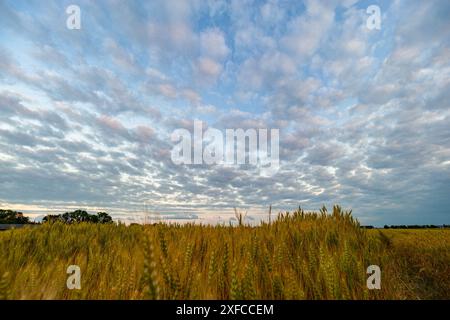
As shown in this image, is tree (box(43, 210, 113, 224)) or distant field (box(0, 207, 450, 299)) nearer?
distant field (box(0, 207, 450, 299))

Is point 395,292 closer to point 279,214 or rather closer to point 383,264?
point 383,264

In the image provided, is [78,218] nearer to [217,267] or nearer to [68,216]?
[68,216]

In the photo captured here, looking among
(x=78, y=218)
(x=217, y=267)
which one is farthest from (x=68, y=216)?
(x=217, y=267)

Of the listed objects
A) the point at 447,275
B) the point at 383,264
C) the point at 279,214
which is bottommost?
the point at 447,275

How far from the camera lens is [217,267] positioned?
13.3ft

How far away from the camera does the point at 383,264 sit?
5.39 meters

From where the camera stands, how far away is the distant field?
9.93 feet

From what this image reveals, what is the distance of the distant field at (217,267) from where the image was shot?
9.93ft

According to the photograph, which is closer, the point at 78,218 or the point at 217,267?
the point at 217,267

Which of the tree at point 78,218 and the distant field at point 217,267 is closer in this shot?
the distant field at point 217,267

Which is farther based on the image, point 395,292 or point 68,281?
point 395,292
